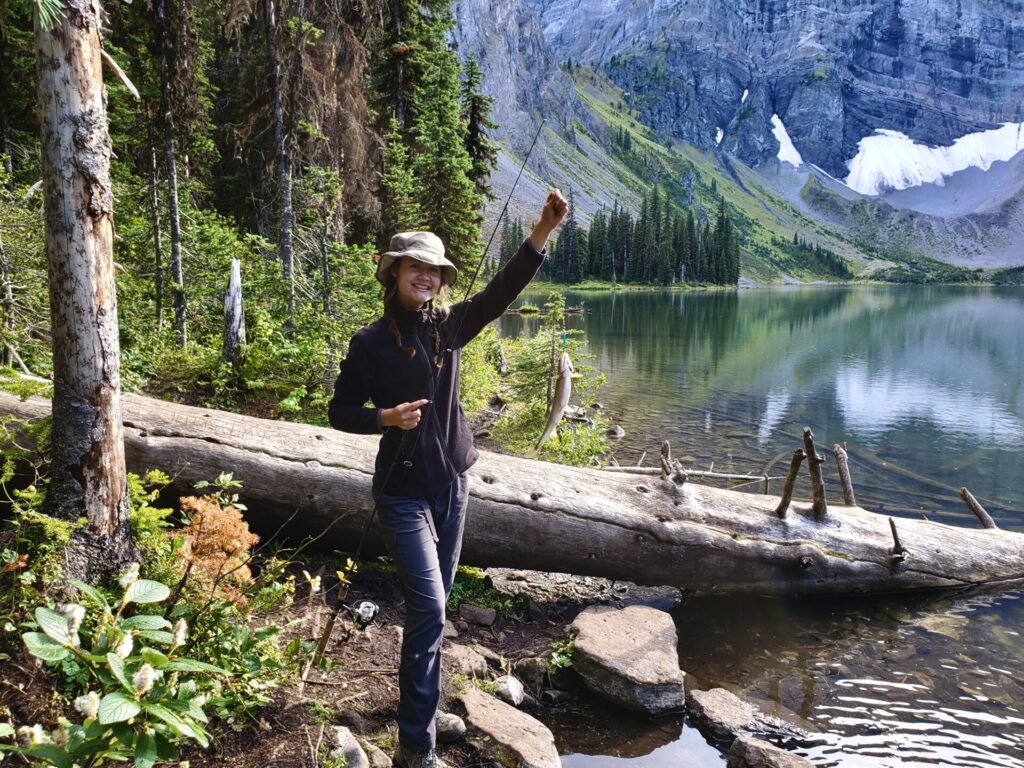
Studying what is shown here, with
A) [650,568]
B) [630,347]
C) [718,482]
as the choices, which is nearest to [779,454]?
[718,482]

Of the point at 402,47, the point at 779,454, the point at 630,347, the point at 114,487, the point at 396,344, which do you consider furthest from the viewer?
the point at 630,347

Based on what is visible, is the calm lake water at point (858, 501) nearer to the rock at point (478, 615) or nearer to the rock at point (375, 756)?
the rock at point (478, 615)

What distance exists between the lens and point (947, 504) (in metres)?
13.2

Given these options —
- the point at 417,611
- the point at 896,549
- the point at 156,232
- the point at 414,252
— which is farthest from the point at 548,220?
the point at 156,232

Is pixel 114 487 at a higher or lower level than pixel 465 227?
lower

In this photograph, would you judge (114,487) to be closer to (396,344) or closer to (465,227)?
(396,344)

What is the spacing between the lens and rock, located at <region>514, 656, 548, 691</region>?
18.3ft

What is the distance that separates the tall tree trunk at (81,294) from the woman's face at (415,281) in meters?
1.66

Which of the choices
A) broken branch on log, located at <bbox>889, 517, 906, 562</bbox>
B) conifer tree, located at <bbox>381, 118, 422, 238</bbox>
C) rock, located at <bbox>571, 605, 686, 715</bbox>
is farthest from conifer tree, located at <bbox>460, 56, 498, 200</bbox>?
rock, located at <bbox>571, 605, 686, 715</bbox>

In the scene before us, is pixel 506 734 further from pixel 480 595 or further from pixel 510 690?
pixel 480 595

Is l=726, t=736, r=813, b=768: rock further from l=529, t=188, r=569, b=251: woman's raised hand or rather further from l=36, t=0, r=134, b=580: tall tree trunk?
l=36, t=0, r=134, b=580: tall tree trunk

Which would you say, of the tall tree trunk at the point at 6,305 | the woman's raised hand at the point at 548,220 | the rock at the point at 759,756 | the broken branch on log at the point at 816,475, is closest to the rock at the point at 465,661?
the rock at the point at 759,756

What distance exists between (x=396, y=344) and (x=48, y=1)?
8.33ft

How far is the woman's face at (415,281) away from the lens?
3818 mm
